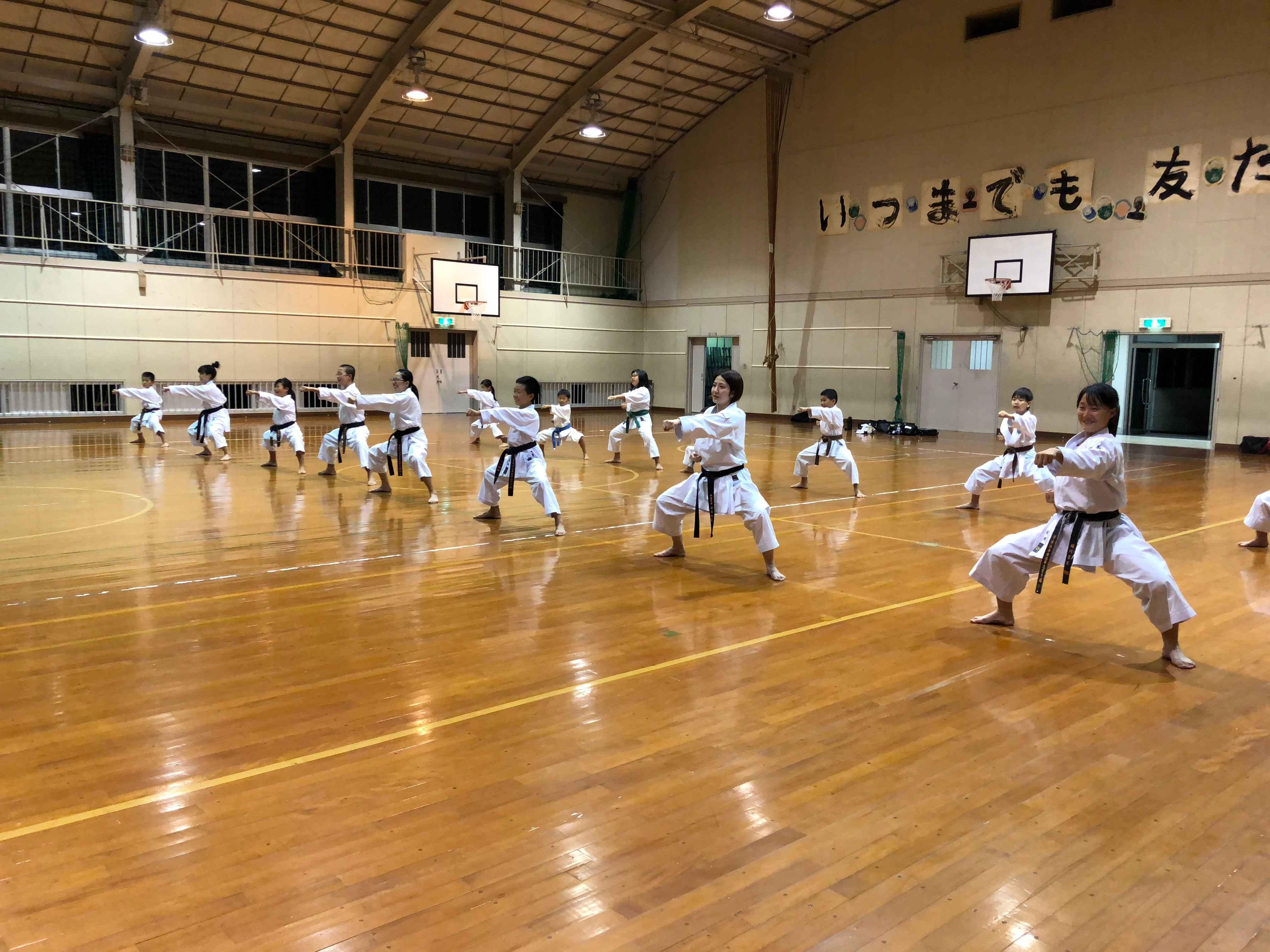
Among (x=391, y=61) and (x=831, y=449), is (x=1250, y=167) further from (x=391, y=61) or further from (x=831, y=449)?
(x=391, y=61)

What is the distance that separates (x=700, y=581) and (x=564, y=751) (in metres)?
2.77

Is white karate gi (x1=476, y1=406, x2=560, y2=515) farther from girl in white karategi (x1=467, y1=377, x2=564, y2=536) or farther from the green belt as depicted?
the green belt

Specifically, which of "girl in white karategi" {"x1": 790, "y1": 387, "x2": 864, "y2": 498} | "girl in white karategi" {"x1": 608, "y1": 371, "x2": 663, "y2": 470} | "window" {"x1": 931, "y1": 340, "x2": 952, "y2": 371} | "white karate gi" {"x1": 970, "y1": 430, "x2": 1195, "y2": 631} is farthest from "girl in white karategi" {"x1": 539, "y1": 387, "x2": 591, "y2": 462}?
"window" {"x1": 931, "y1": 340, "x2": 952, "y2": 371}

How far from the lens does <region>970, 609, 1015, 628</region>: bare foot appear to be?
17.0 ft

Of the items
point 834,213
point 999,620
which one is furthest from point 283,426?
point 834,213

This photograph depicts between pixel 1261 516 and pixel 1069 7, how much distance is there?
50.6 feet

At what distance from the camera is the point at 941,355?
21188mm

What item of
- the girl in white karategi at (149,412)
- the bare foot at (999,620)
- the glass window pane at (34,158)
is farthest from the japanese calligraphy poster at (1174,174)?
the glass window pane at (34,158)

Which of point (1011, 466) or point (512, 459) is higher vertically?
point (512, 459)

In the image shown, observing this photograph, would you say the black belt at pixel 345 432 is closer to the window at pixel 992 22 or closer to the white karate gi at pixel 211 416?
the white karate gi at pixel 211 416

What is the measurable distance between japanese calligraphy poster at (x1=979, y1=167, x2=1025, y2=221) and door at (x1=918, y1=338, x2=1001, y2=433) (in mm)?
2594

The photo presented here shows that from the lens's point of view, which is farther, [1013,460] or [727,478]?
[1013,460]

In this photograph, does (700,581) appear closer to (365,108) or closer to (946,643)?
(946,643)

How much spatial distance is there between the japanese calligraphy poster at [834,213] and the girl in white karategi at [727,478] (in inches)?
693
